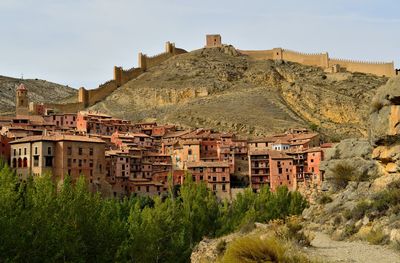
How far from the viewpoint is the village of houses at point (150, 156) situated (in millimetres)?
49812

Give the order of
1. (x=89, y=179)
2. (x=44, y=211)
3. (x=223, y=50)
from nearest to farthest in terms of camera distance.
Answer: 1. (x=44, y=211)
2. (x=89, y=179)
3. (x=223, y=50)

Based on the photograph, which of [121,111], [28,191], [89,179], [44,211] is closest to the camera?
[44,211]

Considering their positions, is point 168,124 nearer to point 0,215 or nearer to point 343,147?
point 343,147

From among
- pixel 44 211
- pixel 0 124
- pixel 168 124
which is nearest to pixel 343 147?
pixel 44 211

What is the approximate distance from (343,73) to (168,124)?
33.2m

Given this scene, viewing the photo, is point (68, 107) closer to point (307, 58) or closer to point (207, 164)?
point (207, 164)

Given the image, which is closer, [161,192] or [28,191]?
[28,191]

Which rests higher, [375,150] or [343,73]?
[343,73]

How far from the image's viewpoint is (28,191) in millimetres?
23750

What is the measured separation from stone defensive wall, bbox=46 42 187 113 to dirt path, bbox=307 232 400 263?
6924cm

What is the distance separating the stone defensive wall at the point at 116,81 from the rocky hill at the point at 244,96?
4.05ft

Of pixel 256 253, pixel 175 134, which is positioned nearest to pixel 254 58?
pixel 175 134

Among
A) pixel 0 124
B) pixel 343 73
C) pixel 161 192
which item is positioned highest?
pixel 343 73

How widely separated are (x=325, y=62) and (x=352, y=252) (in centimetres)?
8924
